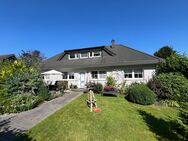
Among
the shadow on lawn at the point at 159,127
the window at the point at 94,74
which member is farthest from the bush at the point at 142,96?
the window at the point at 94,74

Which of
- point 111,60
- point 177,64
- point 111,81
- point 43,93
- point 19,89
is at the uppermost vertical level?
point 111,60

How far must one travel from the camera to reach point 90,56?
21156mm

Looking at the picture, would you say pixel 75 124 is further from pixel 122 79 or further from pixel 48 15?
pixel 48 15

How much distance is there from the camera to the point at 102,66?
18234mm

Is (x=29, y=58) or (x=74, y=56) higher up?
(x=29, y=58)

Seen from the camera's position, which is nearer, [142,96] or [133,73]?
[142,96]

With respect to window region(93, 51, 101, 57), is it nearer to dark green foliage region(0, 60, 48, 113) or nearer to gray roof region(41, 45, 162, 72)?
gray roof region(41, 45, 162, 72)

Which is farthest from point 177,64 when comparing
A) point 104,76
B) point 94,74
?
point 94,74

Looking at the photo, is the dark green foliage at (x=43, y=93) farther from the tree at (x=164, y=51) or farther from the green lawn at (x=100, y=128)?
the tree at (x=164, y=51)

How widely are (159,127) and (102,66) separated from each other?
11782mm

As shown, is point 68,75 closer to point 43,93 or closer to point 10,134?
point 43,93

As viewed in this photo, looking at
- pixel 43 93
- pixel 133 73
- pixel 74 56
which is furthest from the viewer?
pixel 74 56

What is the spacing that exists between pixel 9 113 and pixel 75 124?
5.57 meters

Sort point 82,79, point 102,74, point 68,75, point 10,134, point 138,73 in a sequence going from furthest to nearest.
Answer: point 68,75 → point 82,79 → point 102,74 → point 138,73 → point 10,134
